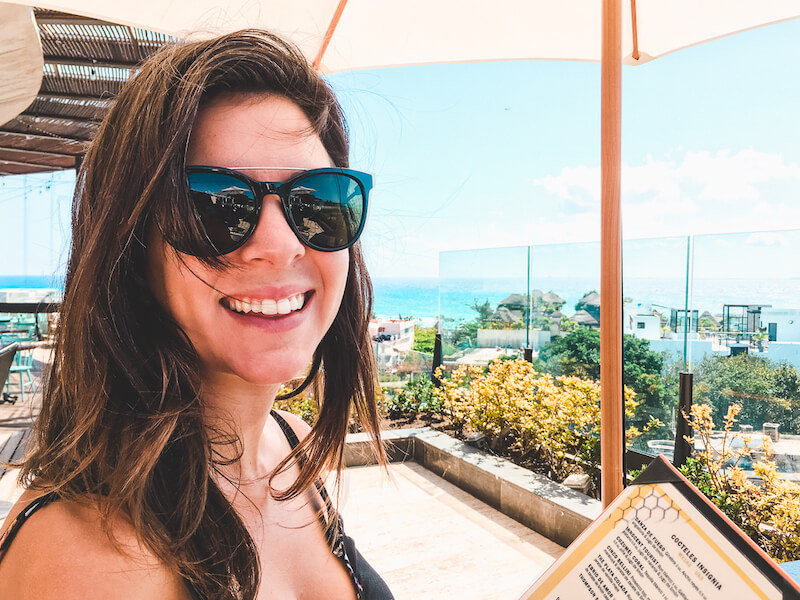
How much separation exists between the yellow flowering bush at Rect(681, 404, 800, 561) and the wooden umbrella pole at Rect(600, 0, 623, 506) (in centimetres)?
186

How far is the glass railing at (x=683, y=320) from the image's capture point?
3531 millimetres

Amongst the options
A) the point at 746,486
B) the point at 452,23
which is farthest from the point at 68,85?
the point at 746,486

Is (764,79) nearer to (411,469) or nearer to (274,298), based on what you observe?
(411,469)

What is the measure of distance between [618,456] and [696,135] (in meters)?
52.1

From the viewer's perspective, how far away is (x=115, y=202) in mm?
742

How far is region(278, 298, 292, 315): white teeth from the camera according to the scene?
811mm

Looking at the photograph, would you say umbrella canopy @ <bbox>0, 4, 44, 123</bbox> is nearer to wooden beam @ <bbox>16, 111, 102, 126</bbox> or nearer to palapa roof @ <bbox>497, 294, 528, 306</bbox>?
wooden beam @ <bbox>16, 111, 102, 126</bbox>

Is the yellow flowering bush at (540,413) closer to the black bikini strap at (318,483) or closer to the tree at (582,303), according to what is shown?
the tree at (582,303)

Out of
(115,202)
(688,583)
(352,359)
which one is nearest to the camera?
(688,583)

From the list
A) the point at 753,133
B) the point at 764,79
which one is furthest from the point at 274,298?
the point at 753,133

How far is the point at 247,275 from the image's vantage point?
79 centimetres

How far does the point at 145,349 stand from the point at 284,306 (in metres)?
0.22

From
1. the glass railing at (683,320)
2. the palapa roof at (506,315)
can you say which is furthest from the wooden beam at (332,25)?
the palapa roof at (506,315)

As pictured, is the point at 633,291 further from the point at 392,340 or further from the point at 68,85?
the point at 68,85
